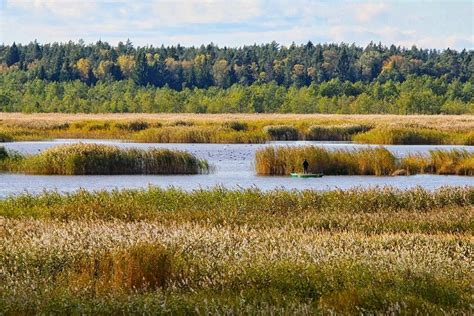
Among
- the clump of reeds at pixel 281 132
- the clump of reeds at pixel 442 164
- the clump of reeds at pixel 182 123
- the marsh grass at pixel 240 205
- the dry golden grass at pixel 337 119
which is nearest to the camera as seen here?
the marsh grass at pixel 240 205

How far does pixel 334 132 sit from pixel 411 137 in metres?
9.89

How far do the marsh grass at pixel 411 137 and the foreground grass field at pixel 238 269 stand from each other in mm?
50180

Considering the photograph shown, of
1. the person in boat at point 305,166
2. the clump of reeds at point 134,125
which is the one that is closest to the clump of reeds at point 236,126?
the clump of reeds at point 134,125

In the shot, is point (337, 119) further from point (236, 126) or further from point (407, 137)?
point (407, 137)

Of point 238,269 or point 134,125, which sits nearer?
point 238,269

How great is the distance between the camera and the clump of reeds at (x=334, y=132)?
80.4 meters

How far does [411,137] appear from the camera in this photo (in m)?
72.8

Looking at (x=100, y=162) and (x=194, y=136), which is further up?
(x=100, y=162)

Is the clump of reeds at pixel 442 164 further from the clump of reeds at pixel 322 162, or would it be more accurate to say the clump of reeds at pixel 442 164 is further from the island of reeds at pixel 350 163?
the clump of reeds at pixel 322 162

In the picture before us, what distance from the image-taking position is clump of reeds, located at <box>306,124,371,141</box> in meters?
80.4

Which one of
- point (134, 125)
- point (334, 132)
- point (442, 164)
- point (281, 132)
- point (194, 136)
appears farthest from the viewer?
point (134, 125)

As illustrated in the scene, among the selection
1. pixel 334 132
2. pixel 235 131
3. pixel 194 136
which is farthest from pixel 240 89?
pixel 194 136

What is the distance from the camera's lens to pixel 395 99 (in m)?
142

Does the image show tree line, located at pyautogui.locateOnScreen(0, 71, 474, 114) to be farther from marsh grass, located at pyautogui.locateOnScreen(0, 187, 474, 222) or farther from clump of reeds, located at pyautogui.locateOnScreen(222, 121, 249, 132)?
marsh grass, located at pyautogui.locateOnScreen(0, 187, 474, 222)
